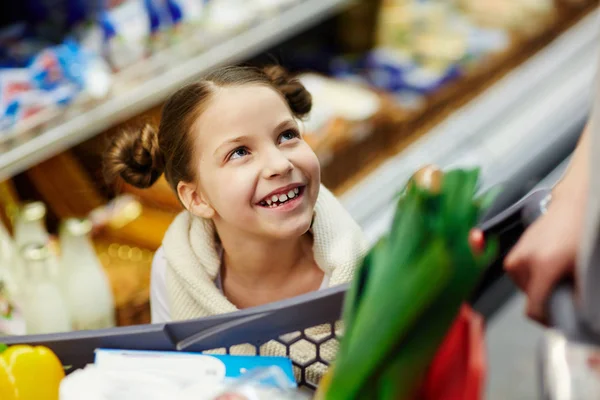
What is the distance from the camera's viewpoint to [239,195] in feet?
2.65

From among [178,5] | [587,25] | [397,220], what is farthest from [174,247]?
[587,25]

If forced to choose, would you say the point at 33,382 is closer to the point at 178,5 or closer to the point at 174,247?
the point at 174,247

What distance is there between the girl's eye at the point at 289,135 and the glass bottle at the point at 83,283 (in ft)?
2.83

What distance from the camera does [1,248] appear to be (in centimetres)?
147

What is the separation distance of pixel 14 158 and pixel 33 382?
839mm

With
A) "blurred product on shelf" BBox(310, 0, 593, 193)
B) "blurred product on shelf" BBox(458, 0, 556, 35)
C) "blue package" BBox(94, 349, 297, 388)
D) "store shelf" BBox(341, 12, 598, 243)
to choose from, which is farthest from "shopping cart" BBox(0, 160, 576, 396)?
"blurred product on shelf" BBox(458, 0, 556, 35)

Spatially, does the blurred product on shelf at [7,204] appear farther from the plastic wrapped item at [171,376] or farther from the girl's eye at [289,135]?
the girl's eye at [289,135]

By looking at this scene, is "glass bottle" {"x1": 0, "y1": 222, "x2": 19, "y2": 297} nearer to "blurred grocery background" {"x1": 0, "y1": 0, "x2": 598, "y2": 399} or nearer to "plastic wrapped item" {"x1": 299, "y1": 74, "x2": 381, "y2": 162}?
"blurred grocery background" {"x1": 0, "y1": 0, "x2": 598, "y2": 399}

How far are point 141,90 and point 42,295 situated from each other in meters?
0.58

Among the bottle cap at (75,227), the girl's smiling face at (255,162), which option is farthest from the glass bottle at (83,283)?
the girl's smiling face at (255,162)

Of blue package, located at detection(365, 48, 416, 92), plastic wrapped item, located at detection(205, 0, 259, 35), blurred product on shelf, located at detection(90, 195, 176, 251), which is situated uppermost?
plastic wrapped item, located at detection(205, 0, 259, 35)

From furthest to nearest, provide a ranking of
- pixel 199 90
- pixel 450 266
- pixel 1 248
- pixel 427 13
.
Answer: pixel 427 13
pixel 1 248
pixel 199 90
pixel 450 266

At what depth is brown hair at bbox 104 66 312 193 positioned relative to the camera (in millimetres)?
799

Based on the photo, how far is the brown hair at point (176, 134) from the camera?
2.62ft
